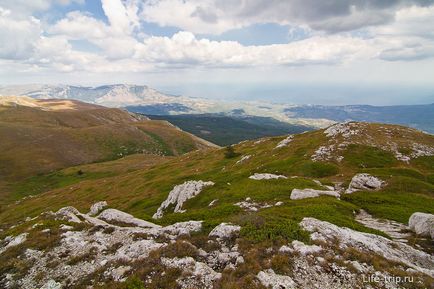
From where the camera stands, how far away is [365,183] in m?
39.1

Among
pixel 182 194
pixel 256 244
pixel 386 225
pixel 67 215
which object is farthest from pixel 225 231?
A: pixel 182 194

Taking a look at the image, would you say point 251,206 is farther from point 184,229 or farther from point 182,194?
point 182,194

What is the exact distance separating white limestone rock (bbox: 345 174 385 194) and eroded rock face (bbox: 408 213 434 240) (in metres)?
12.6

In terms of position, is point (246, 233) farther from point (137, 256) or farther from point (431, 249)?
point (431, 249)

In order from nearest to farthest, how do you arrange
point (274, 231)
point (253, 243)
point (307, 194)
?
point (253, 243) < point (274, 231) < point (307, 194)

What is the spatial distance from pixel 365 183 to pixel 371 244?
72.5 ft

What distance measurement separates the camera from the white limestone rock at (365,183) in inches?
1515

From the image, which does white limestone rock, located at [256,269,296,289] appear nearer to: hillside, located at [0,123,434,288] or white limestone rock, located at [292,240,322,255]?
hillside, located at [0,123,434,288]

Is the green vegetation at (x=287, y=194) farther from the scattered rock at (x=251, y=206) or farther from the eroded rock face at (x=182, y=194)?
the eroded rock face at (x=182, y=194)

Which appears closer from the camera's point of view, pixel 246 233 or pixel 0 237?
pixel 246 233

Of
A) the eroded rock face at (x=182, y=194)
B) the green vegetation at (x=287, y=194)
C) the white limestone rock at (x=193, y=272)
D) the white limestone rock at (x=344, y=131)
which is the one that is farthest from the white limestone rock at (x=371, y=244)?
the white limestone rock at (x=344, y=131)

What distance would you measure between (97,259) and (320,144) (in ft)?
180

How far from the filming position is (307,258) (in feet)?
55.6

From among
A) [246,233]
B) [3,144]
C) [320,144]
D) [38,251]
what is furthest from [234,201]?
Result: [3,144]
